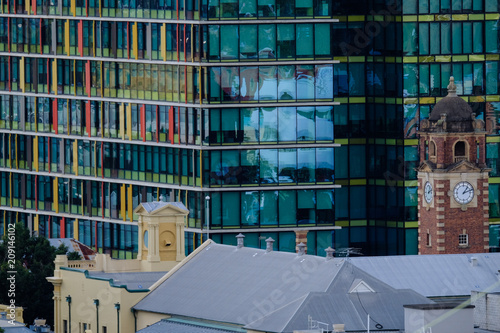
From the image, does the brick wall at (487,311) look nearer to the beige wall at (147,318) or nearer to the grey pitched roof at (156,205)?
the beige wall at (147,318)

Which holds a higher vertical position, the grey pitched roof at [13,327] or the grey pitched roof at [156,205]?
the grey pitched roof at [156,205]

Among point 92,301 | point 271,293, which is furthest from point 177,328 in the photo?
point 92,301

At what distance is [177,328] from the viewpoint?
17762cm

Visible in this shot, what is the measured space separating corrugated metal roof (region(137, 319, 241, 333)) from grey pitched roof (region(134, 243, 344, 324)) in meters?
0.74

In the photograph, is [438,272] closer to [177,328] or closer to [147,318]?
[147,318]

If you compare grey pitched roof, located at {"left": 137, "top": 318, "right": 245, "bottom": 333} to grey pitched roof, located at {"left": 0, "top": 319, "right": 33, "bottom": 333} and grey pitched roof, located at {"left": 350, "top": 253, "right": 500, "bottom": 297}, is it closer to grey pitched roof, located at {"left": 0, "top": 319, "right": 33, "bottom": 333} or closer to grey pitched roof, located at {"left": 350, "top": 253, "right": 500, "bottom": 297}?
grey pitched roof, located at {"left": 0, "top": 319, "right": 33, "bottom": 333}

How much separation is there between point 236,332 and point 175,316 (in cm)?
969

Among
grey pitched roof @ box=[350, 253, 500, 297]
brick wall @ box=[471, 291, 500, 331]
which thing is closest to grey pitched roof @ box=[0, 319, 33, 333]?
grey pitched roof @ box=[350, 253, 500, 297]

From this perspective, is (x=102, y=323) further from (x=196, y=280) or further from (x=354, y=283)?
(x=354, y=283)

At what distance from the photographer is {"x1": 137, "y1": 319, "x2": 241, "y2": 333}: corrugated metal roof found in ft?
574

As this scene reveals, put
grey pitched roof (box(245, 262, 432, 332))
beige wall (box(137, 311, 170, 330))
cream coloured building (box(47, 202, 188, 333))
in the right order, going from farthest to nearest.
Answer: cream coloured building (box(47, 202, 188, 333)), beige wall (box(137, 311, 170, 330)), grey pitched roof (box(245, 262, 432, 332))

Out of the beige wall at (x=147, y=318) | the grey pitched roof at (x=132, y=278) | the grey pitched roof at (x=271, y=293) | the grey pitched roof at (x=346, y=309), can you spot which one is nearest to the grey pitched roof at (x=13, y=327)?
the beige wall at (x=147, y=318)

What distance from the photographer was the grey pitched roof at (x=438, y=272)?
184m

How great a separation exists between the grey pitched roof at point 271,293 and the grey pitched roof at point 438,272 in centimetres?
767
